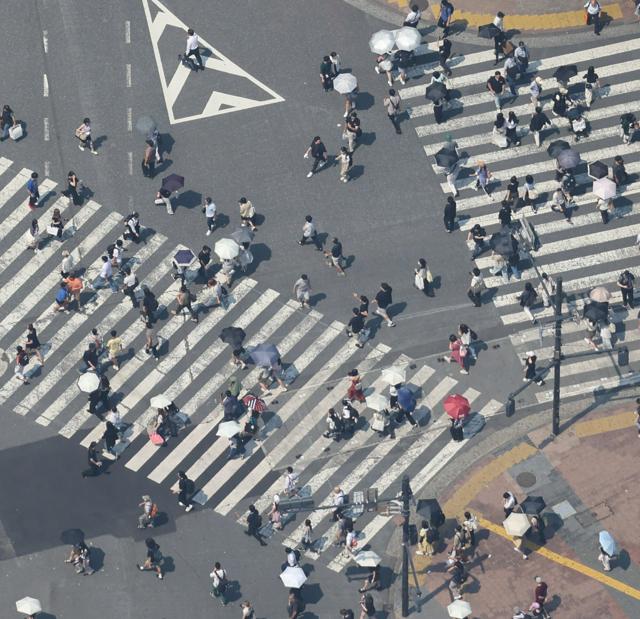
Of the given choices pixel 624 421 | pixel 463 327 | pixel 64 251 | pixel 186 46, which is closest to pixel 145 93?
pixel 186 46

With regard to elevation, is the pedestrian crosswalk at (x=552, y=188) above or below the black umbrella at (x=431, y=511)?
above

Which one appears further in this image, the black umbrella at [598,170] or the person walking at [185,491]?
the black umbrella at [598,170]

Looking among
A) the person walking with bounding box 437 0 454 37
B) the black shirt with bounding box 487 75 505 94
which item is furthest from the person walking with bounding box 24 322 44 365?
the person walking with bounding box 437 0 454 37

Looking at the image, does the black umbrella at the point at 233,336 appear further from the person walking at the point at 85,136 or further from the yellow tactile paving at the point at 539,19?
the yellow tactile paving at the point at 539,19

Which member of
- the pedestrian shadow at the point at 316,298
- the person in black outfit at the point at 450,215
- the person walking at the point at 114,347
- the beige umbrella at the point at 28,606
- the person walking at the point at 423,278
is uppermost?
the person in black outfit at the point at 450,215

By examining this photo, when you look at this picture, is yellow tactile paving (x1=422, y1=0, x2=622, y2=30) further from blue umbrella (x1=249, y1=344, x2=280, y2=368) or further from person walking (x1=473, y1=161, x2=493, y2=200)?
blue umbrella (x1=249, y1=344, x2=280, y2=368)

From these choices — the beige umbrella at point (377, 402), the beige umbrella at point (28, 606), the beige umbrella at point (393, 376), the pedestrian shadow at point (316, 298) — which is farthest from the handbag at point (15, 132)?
the beige umbrella at point (28, 606)

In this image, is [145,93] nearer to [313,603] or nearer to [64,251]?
[64,251]
